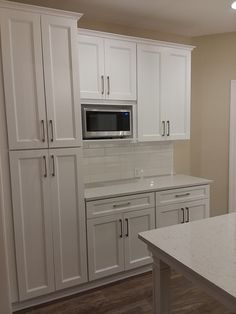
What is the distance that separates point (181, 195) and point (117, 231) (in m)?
0.83

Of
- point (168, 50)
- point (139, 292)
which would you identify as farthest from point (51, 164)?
point (168, 50)

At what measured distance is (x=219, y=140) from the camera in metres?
3.64

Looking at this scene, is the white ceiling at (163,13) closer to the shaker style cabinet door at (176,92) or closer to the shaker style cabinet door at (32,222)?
the shaker style cabinet door at (176,92)

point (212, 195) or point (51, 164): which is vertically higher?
point (51, 164)

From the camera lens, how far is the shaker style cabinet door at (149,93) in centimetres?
284

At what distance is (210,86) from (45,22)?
2.35 metres

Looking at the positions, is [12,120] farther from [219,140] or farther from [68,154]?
[219,140]

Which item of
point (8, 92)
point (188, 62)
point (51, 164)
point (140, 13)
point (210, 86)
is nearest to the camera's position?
point (8, 92)

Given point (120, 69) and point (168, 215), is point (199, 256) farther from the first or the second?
point (120, 69)

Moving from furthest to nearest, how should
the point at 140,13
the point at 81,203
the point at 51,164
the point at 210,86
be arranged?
the point at 210,86 → the point at 140,13 → the point at 81,203 → the point at 51,164

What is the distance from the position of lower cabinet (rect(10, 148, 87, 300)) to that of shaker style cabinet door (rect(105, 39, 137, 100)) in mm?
790

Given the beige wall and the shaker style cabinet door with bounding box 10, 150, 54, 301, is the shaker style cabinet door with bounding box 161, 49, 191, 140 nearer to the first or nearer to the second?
the beige wall

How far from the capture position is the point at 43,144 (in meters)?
2.22

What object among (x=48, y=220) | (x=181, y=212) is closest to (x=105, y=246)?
(x=48, y=220)
